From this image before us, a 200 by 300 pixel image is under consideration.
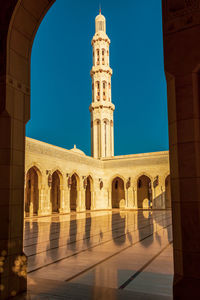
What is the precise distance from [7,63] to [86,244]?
4.70 meters

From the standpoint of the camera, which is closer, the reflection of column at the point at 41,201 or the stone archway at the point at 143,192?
the reflection of column at the point at 41,201

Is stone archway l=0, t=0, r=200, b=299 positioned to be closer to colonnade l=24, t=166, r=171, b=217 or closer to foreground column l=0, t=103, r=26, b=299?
foreground column l=0, t=103, r=26, b=299

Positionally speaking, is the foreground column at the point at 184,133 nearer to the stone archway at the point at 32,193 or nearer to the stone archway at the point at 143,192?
the stone archway at the point at 32,193

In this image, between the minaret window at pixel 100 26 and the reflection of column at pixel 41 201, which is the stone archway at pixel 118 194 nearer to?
the reflection of column at pixel 41 201

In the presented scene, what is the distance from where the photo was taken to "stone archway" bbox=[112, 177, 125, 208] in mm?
26188

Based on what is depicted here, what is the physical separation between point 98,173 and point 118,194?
12.5 feet

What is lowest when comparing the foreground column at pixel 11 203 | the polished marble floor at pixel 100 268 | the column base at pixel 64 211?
the column base at pixel 64 211

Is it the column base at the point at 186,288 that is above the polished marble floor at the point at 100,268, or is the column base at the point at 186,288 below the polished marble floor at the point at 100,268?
above

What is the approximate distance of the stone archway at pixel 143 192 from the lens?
2498 centimetres

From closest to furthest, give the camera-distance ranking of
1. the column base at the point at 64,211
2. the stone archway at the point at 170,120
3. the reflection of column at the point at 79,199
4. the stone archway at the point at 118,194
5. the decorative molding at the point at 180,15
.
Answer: the stone archway at the point at 170,120
the decorative molding at the point at 180,15
the column base at the point at 64,211
the reflection of column at the point at 79,199
the stone archway at the point at 118,194

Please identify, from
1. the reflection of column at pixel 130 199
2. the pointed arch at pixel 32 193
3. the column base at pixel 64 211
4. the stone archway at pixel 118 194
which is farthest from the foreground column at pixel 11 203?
the stone archway at pixel 118 194

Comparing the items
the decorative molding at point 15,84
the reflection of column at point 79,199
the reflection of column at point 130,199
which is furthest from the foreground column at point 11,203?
the reflection of column at point 130,199

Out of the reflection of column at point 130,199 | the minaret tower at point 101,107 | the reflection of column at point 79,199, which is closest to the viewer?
the reflection of column at point 79,199

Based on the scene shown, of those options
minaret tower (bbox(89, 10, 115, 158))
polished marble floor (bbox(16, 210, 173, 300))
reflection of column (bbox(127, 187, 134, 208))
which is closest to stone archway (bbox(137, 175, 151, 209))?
reflection of column (bbox(127, 187, 134, 208))
